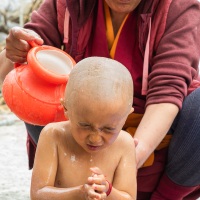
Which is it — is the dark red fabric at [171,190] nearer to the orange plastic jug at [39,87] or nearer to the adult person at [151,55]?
the adult person at [151,55]

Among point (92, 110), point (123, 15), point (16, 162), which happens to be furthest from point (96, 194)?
point (16, 162)

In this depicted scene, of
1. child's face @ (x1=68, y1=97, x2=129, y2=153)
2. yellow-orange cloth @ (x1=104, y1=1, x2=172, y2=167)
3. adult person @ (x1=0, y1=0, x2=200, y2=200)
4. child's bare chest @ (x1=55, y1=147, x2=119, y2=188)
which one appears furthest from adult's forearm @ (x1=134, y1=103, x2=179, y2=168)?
child's face @ (x1=68, y1=97, x2=129, y2=153)

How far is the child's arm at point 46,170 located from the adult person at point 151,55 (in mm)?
339

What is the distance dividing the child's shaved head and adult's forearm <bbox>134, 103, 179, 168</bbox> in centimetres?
40

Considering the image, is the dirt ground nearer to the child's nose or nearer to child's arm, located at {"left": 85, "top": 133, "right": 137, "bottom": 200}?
child's arm, located at {"left": 85, "top": 133, "right": 137, "bottom": 200}

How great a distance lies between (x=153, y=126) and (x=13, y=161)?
3.48ft

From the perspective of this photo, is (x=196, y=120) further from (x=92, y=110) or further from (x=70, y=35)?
(x=92, y=110)

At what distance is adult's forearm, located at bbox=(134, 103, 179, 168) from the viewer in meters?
1.73

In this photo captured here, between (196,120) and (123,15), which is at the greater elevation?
(123,15)

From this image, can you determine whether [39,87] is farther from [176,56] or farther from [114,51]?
[176,56]

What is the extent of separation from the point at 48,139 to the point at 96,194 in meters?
0.27

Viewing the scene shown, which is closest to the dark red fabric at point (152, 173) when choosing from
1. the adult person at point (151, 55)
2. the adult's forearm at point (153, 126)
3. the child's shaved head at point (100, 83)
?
the adult person at point (151, 55)

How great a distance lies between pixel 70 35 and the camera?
1.94 m

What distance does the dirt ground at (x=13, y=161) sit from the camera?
2303 mm
